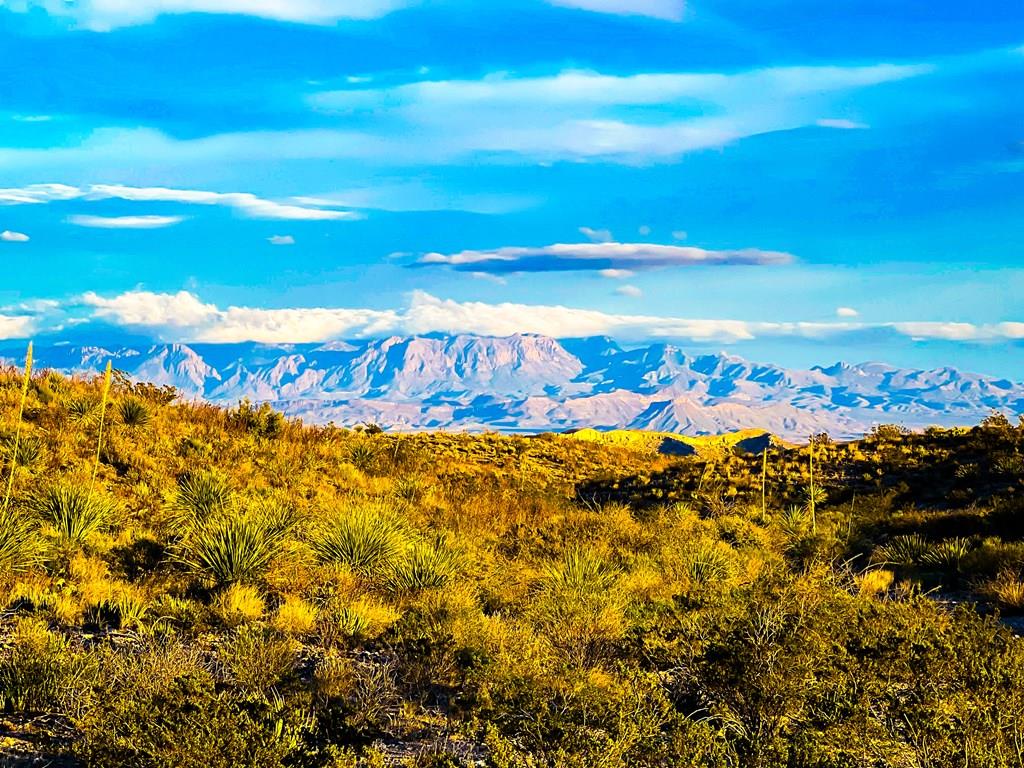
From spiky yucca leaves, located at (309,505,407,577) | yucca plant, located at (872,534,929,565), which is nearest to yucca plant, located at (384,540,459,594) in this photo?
spiky yucca leaves, located at (309,505,407,577)

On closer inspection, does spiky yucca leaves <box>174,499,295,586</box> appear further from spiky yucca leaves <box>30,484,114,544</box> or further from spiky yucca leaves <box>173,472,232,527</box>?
spiky yucca leaves <box>30,484,114,544</box>

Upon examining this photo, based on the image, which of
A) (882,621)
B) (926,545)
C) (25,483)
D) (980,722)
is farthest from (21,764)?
(926,545)

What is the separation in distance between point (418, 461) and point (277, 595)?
14.8m

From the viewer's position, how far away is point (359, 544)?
12.4 metres

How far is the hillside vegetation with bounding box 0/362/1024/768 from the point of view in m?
5.60

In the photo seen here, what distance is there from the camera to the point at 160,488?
1645 centimetres

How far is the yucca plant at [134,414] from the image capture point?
804 inches

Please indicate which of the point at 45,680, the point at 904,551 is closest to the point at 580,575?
the point at 45,680

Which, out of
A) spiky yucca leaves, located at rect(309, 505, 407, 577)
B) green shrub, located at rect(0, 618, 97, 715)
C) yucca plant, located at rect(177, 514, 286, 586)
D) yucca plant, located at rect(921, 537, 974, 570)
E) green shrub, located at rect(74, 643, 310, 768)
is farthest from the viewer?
yucca plant, located at rect(921, 537, 974, 570)

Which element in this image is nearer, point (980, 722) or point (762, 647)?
point (980, 722)

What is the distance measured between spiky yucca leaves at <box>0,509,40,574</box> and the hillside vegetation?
4 centimetres

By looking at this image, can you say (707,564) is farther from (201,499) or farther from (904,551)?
(201,499)

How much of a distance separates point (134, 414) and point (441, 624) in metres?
14.6

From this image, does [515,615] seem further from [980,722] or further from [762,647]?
[980,722]
